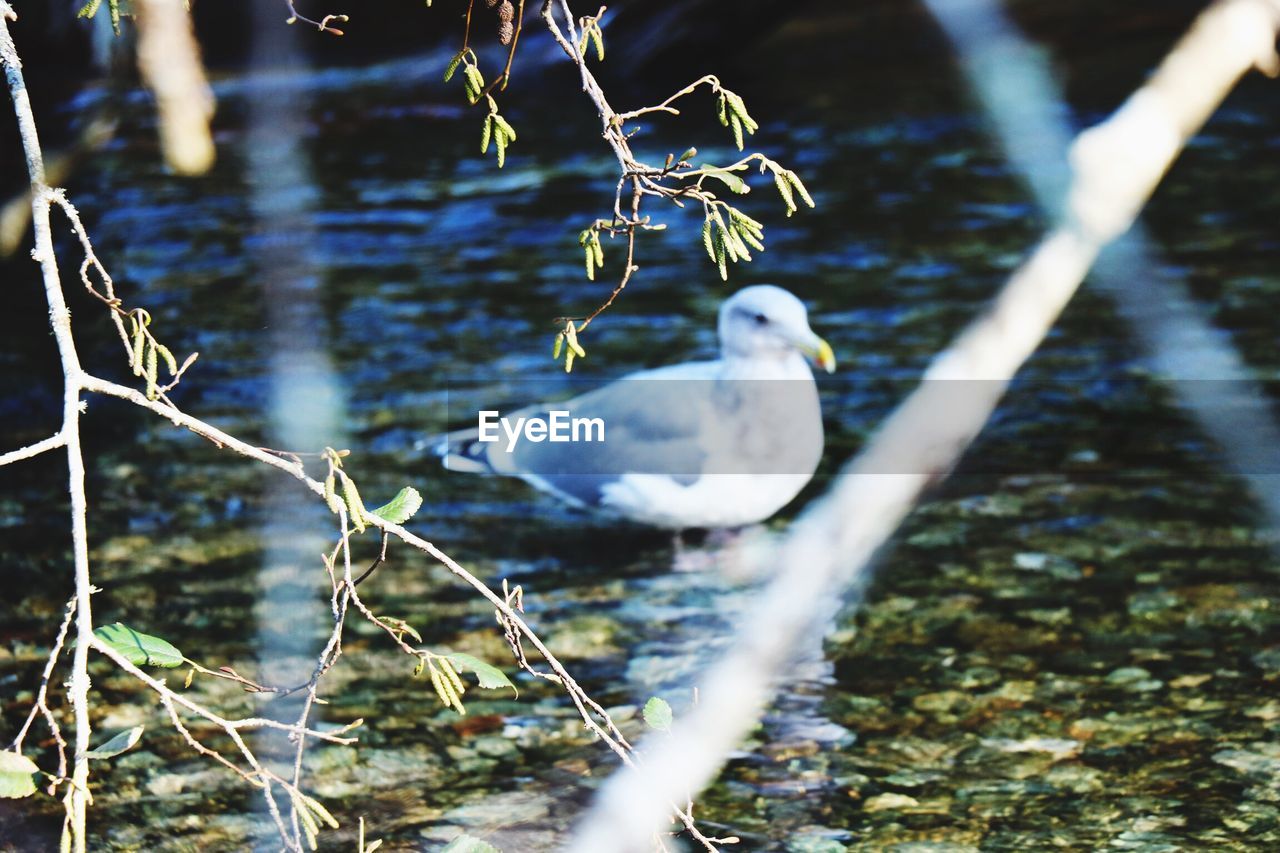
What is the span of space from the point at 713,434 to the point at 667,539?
16.2 inches

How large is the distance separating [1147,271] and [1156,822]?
12.7 ft

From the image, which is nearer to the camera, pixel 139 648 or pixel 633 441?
pixel 139 648

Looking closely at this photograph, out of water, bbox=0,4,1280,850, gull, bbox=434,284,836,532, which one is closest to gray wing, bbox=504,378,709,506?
gull, bbox=434,284,836,532

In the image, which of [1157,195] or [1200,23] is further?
[1200,23]

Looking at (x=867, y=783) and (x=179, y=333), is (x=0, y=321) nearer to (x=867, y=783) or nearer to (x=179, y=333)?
(x=179, y=333)

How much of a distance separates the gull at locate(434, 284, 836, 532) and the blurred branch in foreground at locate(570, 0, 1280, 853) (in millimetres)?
262

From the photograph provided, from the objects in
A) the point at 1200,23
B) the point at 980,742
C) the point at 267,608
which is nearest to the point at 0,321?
the point at 267,608

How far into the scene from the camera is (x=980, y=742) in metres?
3.33

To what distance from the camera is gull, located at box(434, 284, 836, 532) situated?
435cm

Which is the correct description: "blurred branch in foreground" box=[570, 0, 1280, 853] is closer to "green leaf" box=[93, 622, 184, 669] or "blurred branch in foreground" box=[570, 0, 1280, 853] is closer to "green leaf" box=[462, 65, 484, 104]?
"green leaf" box=[93, 622, 184, 669]

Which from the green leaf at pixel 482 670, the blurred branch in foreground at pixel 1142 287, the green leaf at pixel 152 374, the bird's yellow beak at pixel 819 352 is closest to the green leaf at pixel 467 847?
the green leaf at pixel 482 670

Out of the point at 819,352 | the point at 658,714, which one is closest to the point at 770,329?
the point at 819,352

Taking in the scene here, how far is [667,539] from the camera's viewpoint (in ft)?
15.2

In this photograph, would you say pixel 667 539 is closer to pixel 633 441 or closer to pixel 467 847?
pixel 633 441
